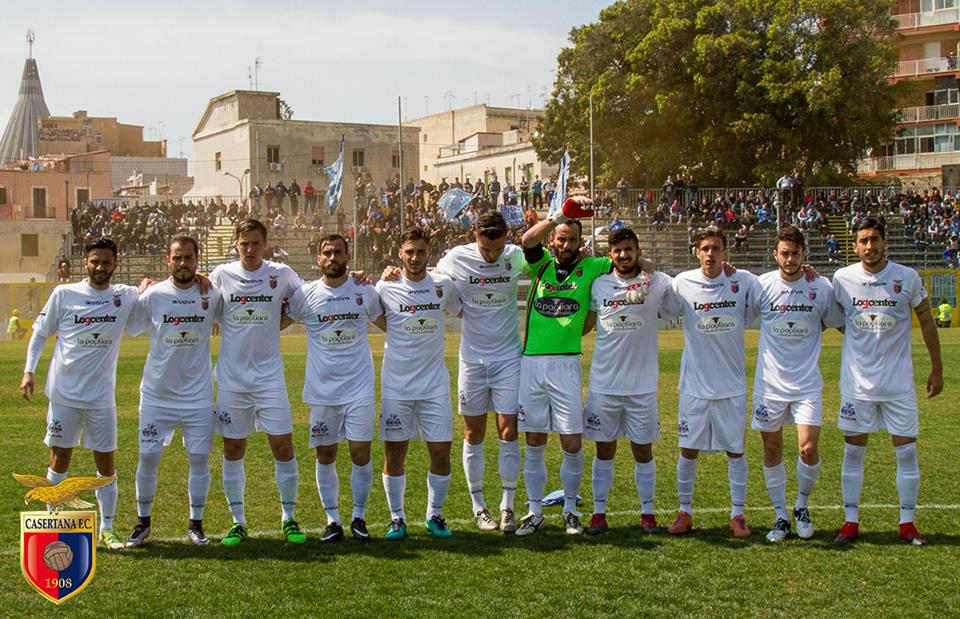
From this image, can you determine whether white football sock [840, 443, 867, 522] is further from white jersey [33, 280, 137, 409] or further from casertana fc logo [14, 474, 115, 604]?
white jersey [33, 280, 137, 409]

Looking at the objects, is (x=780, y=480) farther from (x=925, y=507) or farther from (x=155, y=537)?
(x=155, y=537)

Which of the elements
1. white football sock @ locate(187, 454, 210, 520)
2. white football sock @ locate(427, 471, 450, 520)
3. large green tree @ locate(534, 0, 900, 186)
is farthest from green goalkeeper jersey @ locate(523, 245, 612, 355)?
large green tree @ locate(534, 0, 900, 186)

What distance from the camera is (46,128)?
72.6 meters

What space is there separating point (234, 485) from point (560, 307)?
2.75 meters

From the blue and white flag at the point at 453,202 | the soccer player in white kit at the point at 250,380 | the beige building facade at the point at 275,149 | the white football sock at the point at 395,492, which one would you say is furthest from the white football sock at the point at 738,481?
the beige building facade at the point at 275,149

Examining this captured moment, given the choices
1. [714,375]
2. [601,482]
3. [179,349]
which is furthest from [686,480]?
[179,349]

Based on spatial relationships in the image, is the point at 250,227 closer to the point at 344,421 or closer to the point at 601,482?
the point at 344,421

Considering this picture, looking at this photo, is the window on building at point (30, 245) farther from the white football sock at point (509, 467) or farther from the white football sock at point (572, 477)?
the white football sock at point (572, 477)

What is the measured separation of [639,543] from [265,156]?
49.4m

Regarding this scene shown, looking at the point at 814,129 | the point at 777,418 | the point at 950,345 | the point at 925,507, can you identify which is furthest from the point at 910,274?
the point at 814,129

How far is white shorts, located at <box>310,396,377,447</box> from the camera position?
7738 mm

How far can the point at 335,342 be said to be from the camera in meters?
7.79

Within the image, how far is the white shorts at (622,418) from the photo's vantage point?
785 cm

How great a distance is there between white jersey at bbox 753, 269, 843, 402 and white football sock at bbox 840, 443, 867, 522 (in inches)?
19.6
